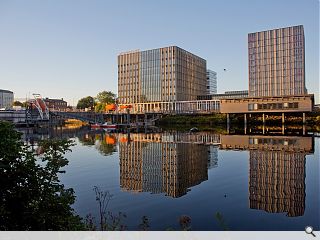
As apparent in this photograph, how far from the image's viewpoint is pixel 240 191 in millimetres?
8742

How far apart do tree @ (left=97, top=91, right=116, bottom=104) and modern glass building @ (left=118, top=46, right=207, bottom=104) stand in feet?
9.52

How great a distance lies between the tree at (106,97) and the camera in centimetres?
7669

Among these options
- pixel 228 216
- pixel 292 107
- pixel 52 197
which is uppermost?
pixel 292 107

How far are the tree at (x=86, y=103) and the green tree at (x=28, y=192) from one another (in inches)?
3317

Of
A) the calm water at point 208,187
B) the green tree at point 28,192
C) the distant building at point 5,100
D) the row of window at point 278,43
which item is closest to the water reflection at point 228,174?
the calm water at point 208,187

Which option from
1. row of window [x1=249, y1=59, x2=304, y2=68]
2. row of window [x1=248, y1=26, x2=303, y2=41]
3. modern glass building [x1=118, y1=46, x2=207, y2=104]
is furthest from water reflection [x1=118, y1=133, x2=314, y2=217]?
row of window [x1=248, y1=26, x2=303, y2=41]

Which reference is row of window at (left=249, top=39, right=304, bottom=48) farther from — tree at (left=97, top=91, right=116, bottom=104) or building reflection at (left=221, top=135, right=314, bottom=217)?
building reflection at (left=221, top=135, right=314, bottom=217)

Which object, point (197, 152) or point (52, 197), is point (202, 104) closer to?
point (197, 152)

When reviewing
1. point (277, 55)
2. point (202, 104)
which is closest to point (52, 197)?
point (202, 104)

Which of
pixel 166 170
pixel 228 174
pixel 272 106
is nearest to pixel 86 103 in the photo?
pixel 272 106

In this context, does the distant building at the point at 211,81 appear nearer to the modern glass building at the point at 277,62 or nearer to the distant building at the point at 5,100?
the modern glass building at the point at 277,62

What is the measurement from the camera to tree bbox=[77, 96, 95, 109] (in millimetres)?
86562

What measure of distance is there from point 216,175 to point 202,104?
50.1 metres

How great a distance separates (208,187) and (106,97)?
69.4 m
